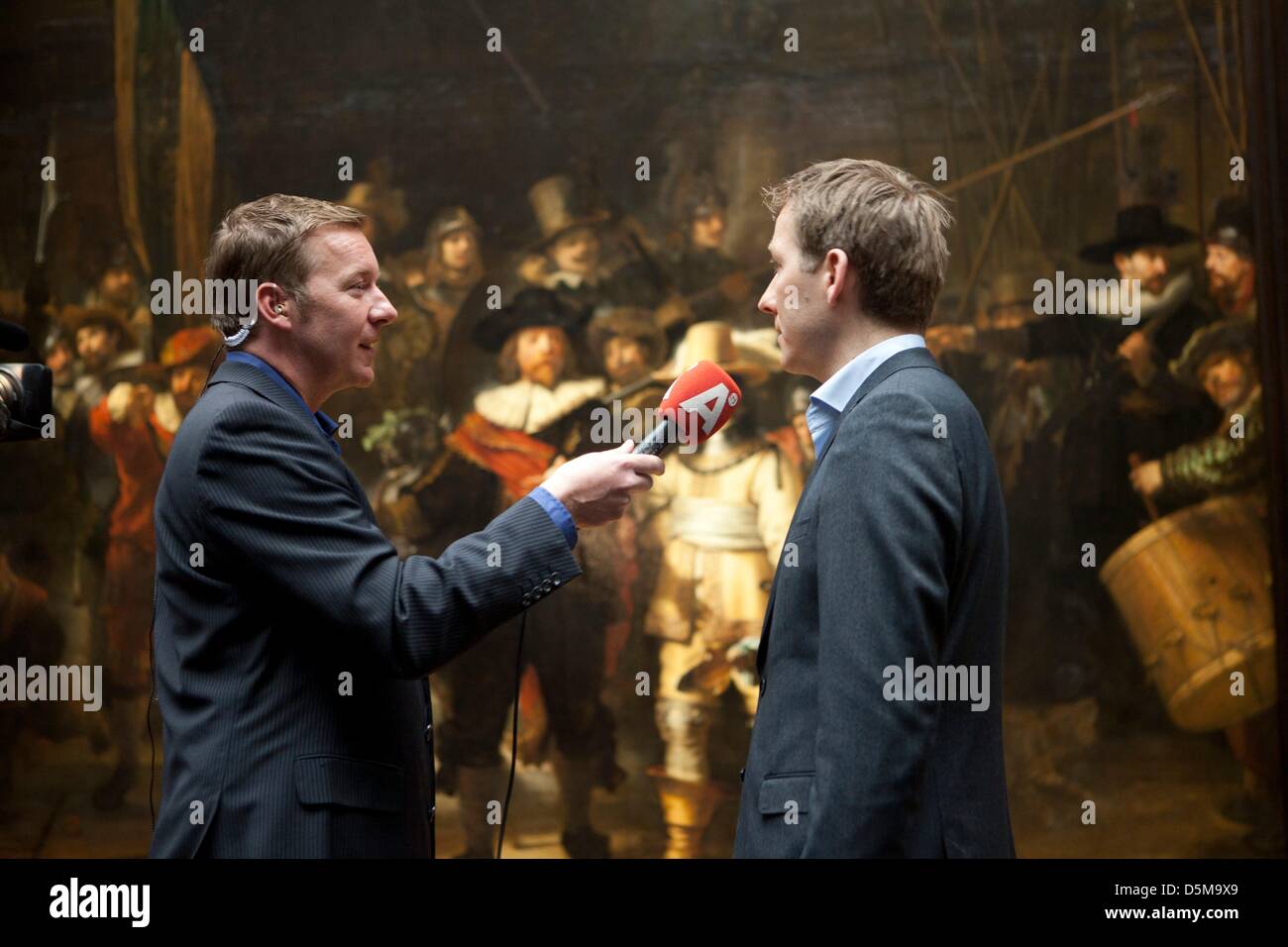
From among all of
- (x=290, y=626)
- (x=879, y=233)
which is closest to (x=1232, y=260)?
(x=879, y=233)

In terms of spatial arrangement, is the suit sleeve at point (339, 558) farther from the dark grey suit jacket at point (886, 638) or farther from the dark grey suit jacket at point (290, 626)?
the dark grey suit jacket at point (886, 638)

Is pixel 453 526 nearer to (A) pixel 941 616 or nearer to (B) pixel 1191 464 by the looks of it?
(B) pixel 1191 464

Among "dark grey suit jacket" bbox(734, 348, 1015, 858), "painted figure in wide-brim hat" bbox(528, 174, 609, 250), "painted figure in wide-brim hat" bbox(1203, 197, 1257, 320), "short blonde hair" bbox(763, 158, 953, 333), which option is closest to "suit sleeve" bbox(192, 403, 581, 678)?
"dark grey suit jacket" bbox(734, 348, 1015, 858)

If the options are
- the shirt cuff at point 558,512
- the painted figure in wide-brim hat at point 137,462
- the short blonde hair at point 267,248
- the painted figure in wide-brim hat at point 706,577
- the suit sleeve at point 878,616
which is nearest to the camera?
the suit sleeve at point 878,616

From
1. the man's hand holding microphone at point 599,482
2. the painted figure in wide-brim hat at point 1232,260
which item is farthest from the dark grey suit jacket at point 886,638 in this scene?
the painted figure in wide-brim hat at point 1232,260

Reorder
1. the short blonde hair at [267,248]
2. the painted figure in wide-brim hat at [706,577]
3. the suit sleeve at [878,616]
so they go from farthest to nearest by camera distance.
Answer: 1. the painted figure in wide-brim hat at [706,577]
2. the short blonde hair at [267,248]
3. the suit sleeve at [878,616]

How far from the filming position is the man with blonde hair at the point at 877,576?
196 centimetres

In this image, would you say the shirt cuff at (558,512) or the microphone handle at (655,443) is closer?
the shirt cuff at (558,512)

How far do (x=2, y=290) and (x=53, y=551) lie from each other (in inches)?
62.9

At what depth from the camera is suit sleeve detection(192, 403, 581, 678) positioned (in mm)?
2273

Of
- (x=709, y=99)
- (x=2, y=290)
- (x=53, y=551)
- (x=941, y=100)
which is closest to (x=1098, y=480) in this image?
(x=941, y=100)

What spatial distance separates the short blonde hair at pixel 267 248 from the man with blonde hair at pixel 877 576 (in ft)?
3.43

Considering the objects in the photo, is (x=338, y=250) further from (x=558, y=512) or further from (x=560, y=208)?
(x=560, y=208)

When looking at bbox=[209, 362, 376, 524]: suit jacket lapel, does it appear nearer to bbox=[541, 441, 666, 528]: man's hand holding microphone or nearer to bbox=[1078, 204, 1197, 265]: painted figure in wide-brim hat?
bbox=[541, 441, 666, 528]: man's hand holding microphone
